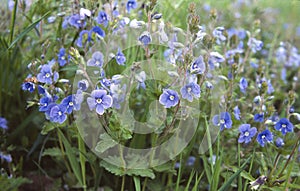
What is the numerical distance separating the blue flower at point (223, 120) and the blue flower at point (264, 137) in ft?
0.54

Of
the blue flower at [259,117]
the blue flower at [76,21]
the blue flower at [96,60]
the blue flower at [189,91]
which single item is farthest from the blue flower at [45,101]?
the blue flower at [259,117]

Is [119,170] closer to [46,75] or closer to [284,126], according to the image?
[46,75]

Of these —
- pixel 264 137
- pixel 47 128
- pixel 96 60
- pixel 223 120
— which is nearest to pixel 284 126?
pixel 264 137

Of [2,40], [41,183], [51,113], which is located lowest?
[41,183]

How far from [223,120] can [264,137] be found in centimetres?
23

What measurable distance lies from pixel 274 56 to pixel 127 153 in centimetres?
233

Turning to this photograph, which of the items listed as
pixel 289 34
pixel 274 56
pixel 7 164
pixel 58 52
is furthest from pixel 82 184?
pixel 289 34

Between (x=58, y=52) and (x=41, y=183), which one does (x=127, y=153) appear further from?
(x=58, y=52)

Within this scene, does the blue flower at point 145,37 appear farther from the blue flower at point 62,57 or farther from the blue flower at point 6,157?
the blue flower at point 6,157

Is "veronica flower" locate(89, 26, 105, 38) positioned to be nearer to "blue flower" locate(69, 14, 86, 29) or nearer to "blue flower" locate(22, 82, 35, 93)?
"blue flower" locate(69, 14, 86, 29)

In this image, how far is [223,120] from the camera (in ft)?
7.55

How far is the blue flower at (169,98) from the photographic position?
201cm

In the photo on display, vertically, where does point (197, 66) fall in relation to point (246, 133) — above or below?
above

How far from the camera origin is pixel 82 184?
7.55ft
